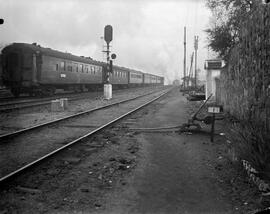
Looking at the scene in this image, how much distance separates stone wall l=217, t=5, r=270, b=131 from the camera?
698 cm

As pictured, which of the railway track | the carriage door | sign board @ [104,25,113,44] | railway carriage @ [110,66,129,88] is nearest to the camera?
the railway track

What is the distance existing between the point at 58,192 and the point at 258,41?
240 inches

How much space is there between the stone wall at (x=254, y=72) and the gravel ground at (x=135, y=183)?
119 centimetres

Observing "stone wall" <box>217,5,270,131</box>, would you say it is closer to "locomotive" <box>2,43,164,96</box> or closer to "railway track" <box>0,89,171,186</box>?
"railway track" <box>0,89,171,186</box>

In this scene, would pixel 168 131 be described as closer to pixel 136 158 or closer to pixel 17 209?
pixel 136 158

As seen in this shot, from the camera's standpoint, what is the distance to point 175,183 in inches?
211

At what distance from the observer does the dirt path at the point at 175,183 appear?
439 centimetres

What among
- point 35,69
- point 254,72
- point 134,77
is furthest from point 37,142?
point 134,77

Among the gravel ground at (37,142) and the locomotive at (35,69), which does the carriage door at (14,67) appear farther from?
the gravel ground at (37,142)

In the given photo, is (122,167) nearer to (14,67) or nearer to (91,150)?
(91,150)

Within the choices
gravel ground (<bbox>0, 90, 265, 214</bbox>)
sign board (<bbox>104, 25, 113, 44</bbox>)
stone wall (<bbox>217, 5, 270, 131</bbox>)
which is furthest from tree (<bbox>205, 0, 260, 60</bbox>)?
gravel ground (<bbox>0, 90, 265, 214</bbox>)

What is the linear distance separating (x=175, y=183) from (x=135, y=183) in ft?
2.20

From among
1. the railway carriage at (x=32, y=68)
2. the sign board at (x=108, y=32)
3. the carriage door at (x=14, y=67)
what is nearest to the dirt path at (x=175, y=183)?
the railway carriage at (x=32, y=68)

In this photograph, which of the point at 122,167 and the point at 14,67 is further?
the point at 14,67
